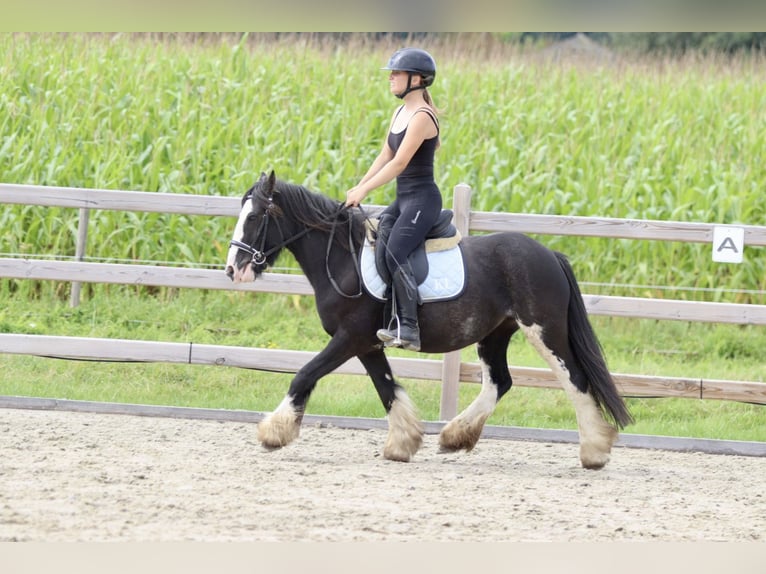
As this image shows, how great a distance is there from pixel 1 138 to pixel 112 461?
6410 millimetres

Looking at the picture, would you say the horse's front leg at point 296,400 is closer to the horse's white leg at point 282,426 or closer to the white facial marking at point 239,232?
the horse's white leg at point 282,426

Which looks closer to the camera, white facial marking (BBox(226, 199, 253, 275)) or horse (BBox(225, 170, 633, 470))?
white facial marking (BBox(226, 199, 253, 275))

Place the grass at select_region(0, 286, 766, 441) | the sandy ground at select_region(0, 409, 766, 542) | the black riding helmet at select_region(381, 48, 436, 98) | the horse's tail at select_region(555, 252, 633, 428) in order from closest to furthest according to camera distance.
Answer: the sandy ground at select_region(0, 409, 766, 542) < the black riding helmet at select_region(381, 48, 436, 98) < the horse's tail at select_region(555, 252, 633, 428) < the grass at select_region(0, 286, 766, 441)

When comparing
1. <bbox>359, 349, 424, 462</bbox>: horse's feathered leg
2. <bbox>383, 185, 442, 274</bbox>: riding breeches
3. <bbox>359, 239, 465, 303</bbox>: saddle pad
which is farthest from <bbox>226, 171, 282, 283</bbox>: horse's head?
<bbox>359, 349, 424, 462</bbox>: horse's feathered leg

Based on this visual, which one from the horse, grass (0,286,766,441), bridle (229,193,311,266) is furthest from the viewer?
grass (0,286,766,441)

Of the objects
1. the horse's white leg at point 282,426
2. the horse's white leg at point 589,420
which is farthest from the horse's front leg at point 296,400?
the horse's white leg at point 589,420

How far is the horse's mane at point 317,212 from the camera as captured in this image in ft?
20.3

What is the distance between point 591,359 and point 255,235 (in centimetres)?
214

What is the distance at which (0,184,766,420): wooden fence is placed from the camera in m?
7.26

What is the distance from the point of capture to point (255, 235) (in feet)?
→ 19.9

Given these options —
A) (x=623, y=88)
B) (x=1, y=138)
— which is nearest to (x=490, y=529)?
(x=1, y=138)

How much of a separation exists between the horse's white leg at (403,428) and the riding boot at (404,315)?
17.8 inches

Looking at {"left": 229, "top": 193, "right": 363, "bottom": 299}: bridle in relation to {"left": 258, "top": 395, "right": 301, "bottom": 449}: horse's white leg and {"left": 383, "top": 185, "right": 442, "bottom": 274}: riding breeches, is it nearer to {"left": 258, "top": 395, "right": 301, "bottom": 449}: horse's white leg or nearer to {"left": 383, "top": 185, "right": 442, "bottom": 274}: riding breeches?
{"left": 383, "top": 185, "right": 442, "bottom": 274}: riding breeches

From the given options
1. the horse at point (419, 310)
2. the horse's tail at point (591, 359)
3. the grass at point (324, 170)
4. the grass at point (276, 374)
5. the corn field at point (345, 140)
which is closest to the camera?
the horse at point (419, 310)
